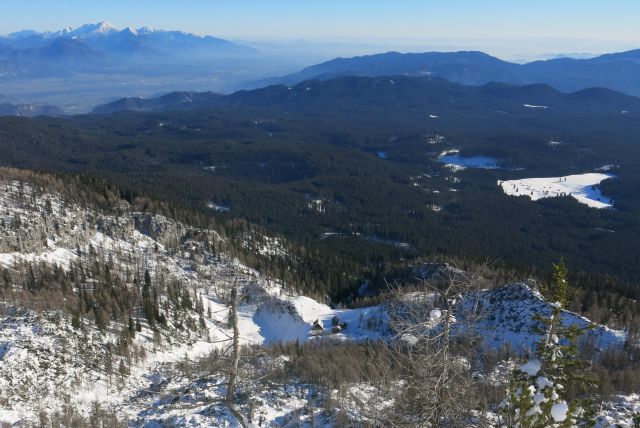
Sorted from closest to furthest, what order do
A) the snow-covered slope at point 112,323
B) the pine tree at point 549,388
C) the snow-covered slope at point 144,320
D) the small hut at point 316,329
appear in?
the pine tree at point 549,388
the snow-covered slope at point 144,320
the snow-covered slope at point 112,323
the small hut at point 316,329

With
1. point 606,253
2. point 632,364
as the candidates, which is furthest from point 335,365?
point 606,253

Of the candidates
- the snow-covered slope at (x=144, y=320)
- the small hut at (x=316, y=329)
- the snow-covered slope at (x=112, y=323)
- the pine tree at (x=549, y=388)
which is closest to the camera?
the pine tree at (x=549, y=388)

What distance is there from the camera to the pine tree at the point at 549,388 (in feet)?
41.9

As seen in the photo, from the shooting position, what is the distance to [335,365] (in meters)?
49.0

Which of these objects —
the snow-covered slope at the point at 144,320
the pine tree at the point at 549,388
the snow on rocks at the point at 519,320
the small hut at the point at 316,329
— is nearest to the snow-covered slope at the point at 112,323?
the snow-covered slope at the point at 144,320

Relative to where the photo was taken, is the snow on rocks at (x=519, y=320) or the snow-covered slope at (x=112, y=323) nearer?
the snow-covered slope at (x=112, y=323)

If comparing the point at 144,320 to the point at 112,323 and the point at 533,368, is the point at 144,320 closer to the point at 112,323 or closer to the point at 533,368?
the point at 112,323

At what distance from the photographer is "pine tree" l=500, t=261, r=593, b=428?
12781 mm

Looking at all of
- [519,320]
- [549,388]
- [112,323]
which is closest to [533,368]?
[549,388]

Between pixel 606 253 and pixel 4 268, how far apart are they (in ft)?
602

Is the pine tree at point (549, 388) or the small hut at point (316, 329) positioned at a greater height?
the pine tree at point (549, 388)

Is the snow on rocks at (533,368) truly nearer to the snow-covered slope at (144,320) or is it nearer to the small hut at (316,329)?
the snow-covered slope at (144,320)

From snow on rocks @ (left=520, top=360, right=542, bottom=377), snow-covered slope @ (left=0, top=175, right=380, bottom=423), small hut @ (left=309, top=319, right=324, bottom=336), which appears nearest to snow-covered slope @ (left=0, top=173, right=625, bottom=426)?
snow-covered slope @ (left=0, top=175, right=380, bottom=423)

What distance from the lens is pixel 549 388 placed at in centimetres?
1297
